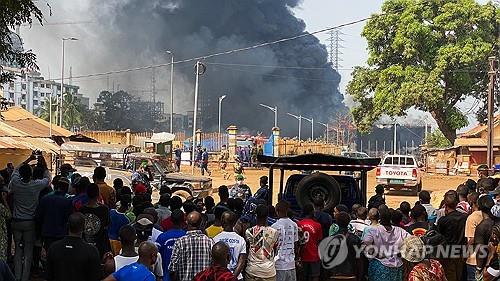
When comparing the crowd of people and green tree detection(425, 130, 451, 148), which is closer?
the crowd of people

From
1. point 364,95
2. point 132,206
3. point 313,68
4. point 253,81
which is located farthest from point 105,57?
point 132,206

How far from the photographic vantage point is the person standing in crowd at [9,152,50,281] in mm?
9156

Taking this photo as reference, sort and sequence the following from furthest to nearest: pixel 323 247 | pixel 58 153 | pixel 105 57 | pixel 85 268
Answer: pixel 105 57, pixel 58 153, pixel 323 247, pixel 85 268

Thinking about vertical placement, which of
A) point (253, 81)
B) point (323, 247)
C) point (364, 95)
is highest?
point (253, 81)

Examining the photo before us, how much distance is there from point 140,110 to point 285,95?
838 inches

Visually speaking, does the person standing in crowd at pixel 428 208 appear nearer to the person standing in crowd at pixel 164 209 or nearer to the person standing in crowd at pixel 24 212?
the person standing in crowd at pixel 164 209

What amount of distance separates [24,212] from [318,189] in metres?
5.03

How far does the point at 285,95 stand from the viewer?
10481 centimetres

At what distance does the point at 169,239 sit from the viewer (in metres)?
7.00

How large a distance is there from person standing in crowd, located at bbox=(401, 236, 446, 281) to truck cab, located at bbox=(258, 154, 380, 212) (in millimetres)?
6061

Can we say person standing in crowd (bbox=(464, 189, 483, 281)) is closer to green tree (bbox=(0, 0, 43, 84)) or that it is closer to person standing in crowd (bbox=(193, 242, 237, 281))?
person standing in crowd (bbox=(193, 242, 237, 281))

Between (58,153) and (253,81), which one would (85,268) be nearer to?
(58,153)

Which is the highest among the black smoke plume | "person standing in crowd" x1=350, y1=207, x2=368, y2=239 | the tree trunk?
the black smoke plume

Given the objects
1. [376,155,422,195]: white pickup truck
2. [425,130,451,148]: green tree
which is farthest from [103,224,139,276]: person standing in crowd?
[425,130,451,148]: green tree
